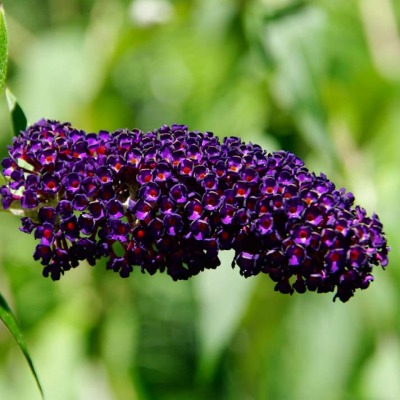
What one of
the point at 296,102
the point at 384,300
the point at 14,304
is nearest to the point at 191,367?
the point at 14,304

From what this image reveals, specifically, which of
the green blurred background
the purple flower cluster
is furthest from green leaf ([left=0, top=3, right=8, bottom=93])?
the green blurred background

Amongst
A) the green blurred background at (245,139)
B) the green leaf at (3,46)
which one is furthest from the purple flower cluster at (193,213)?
the green blurred background at (245,139)

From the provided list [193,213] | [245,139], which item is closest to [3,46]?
[193,213]

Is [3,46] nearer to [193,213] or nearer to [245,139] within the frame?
[193,213]

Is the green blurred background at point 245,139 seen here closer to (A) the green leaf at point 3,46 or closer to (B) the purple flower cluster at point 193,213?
(B) the purple flower cluster at point 193,213

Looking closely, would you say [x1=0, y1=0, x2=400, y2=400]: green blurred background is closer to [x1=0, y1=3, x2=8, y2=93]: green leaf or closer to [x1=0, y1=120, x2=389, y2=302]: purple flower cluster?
[x1=0, y1=120, x2=389, y2=302]: purple flower cluster

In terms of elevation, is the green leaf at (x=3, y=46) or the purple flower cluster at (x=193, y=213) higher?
the green leaf at (x=3, y=46)
